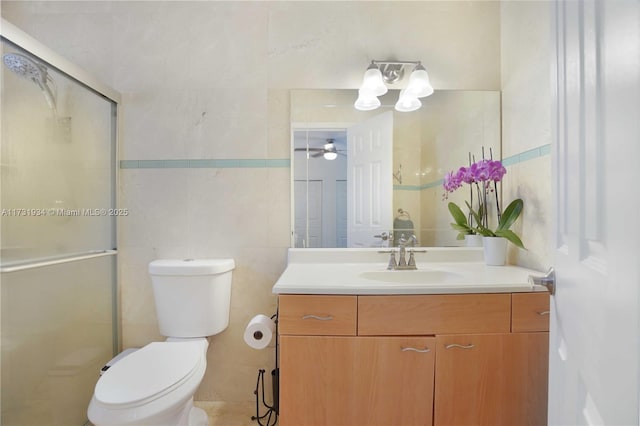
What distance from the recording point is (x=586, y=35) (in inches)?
17.3

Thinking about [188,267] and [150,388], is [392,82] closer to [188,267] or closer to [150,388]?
[188,267]

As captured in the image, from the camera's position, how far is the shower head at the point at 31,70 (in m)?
1.08

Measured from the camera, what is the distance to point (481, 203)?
158 cm

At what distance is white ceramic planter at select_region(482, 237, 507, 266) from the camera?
1.49m

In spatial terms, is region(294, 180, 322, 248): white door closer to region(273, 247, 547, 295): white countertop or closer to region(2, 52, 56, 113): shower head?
region(273, 247, 547, 295): white countertop

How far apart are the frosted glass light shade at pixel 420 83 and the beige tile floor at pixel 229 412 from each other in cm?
193

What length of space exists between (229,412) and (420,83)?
2034 millimetres

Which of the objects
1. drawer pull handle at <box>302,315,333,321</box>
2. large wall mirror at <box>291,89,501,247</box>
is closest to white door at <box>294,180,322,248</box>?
large wall mirror at <box>291,89,501,247</box>

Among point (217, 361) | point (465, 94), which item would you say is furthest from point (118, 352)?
point (465, 94)

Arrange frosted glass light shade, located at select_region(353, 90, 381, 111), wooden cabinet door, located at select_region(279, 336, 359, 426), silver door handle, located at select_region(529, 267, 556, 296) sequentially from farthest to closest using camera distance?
frosted glass light shade, located at select_region(353, 90, 381, 111) → wooden cabinet door, located at select_region(279, 336, 359, 426) → silver door handle, located at select_region(529, 267, 556, 296)

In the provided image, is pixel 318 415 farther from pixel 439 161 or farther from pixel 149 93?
pixel 149 93

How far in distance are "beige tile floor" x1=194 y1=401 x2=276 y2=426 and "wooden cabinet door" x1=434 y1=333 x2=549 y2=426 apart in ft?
3.23

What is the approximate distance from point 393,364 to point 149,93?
1.80 metres

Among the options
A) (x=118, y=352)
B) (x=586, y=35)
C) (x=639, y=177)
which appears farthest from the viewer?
(x=118, y=352)
